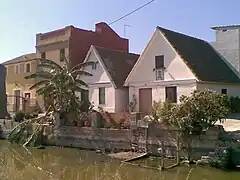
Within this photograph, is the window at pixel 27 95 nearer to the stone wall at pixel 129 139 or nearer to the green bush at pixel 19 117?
the green bush at pixel 19 117

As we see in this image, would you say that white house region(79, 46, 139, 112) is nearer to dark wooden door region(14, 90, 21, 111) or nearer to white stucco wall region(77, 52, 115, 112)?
white stucco wall region(77, 52, 115, 112)

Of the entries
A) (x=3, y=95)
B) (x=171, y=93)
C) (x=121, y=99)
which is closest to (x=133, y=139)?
(x=171, y=93)

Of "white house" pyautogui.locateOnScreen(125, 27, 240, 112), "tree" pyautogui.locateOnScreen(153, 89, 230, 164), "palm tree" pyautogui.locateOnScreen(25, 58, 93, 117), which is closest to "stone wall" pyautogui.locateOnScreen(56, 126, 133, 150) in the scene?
"palm tree" pyautogui.locateOnScreen(25, 58, 93, 117)

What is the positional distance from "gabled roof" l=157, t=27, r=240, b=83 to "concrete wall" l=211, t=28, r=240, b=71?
1.60 ft

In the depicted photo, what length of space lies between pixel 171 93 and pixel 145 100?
264cm

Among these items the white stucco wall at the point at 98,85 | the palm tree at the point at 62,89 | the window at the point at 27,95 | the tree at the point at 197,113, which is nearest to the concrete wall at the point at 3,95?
the window at the point at 27,95

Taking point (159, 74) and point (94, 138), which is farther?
point (159, 74)

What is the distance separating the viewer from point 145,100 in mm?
29984

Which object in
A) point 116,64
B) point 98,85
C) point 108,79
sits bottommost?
point 98,85

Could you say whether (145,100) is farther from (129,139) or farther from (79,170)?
(79,170)

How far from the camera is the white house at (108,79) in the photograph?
31.5m

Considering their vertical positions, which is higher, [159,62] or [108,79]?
[159,62]

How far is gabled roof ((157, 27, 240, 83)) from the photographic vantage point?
27495 mm

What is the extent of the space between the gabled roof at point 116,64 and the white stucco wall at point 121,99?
0.53 meters
